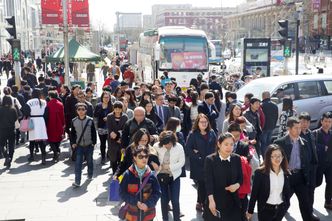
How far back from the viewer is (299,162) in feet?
21.0

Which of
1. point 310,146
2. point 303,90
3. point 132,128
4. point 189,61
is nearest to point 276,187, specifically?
point 310,146

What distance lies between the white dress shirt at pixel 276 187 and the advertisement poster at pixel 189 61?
1584cm

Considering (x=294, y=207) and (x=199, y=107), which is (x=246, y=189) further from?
(x=199, y=107)

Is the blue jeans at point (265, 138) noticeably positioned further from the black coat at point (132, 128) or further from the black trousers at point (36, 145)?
the black trousers at point (36, 145)

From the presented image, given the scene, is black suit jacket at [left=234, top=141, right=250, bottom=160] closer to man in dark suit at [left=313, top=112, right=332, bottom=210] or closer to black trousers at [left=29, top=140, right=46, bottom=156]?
man in dark suit at [left=313, top=112, right=332, bottom=210]

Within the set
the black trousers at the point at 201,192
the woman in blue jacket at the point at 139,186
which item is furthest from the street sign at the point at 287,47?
the woman in blue jacket at the point at 139,186

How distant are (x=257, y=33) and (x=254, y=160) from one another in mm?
96155

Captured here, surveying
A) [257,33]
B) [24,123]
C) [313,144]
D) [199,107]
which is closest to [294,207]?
[313,144]

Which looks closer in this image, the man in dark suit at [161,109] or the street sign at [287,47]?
the man in dark suit at [161,109]

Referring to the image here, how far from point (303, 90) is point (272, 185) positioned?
754 centimetres

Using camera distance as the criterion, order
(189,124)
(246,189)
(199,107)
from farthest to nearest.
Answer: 1. (189,124)
2. (199,107)
3. (246,189)

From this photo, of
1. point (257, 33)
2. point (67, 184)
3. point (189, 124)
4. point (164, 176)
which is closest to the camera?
point (164, 176)

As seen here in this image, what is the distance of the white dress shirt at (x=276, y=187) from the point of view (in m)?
5.34

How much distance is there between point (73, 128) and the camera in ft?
28.6
